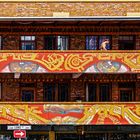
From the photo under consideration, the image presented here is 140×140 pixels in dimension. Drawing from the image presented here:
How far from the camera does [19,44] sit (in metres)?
45.2

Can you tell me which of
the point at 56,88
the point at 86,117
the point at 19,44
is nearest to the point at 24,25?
the point at 19,44

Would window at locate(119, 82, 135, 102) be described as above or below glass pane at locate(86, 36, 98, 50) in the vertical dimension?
below

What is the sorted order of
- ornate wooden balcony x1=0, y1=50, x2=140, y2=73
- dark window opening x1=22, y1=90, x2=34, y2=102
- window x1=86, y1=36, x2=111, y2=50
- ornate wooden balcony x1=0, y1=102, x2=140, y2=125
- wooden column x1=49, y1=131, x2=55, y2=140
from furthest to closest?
window x1=86, y1=36, x2=111, y2=50, dark window opening x1=22, y1=90, x2=34, y2=102, wooden column x1=49, y1=131, x2=55, y2=140, ornate wooden balcony x1=0, y1=50, x2=140, y2=73, ornate wooden balcony x1=0, y1=102, x2=140, y2=125

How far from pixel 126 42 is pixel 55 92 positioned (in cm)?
526

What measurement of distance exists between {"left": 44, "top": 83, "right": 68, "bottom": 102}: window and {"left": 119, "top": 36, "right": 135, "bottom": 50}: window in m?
4.14

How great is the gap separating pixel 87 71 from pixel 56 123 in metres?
3.38

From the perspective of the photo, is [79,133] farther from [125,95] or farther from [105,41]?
[105,41]

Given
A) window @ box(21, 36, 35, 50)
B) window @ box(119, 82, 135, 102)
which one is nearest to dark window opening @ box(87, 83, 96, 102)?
window @ box(119, 82, 135, 102)

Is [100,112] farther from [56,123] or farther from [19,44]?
[19,44]

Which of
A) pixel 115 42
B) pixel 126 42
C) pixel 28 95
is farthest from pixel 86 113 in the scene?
pixel 126 42

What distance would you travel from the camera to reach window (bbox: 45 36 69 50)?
4541 centimetres

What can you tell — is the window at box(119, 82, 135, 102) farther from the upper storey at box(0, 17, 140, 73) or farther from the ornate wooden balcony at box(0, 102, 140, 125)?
the ornate wooden balcony at box(0, 102, 140, 125)

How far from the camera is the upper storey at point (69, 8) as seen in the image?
4797cm

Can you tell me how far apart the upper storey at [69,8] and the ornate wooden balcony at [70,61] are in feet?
19.8
